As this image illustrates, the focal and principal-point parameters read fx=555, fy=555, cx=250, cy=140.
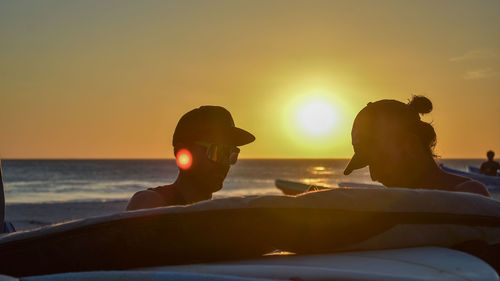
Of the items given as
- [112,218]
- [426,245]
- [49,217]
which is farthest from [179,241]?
[49,217]

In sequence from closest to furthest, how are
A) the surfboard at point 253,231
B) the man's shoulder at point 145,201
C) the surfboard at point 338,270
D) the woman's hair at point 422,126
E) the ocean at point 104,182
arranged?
the surfboard at point 338,270 < the surfboard at point 253,231 < the man's shoulder at point 145,201 < the woman's hair at point 422,126 < the ocean at point 104,182

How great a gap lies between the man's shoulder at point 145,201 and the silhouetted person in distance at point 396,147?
131 cm

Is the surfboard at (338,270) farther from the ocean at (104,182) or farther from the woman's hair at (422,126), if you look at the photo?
the ocean at (104,182)

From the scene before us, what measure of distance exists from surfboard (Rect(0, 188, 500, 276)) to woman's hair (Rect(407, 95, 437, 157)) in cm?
169

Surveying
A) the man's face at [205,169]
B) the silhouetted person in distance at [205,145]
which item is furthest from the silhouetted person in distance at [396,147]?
the man's face at [205,169]

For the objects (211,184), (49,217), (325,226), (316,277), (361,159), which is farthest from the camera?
(49,217)

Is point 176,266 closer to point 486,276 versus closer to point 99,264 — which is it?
point 99,264

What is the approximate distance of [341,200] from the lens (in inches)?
70.1

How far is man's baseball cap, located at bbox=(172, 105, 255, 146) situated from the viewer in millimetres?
4031

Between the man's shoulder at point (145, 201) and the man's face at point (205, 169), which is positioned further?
the man's face at point (205, 169)

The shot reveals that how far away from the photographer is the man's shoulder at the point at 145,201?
131 inches

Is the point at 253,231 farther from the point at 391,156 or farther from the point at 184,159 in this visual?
the point at 184,159

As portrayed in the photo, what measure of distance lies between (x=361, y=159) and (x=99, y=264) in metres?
2.28

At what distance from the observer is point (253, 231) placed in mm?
1736
